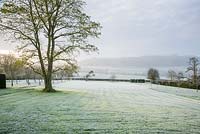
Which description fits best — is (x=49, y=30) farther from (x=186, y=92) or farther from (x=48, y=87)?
(x=186, y=92)

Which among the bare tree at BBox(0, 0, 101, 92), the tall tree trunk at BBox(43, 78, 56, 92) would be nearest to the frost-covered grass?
the bare tree at BBox(0, 0, 101, 92)

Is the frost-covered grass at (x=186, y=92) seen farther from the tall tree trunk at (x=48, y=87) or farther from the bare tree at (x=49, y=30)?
the tall tree trunk at (x=48, y=87)

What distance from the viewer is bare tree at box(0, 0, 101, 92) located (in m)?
29.0

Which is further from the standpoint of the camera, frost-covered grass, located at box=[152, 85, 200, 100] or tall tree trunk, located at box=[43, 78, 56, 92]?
tall tree trunk, located at box=[43, 78, 56, 92]

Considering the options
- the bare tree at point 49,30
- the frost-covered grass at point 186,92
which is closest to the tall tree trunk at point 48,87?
the bare tree at point 49,30

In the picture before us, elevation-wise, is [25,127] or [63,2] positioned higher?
[63,2]

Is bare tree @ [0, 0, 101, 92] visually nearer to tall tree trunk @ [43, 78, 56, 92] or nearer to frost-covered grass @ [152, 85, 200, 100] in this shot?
tall tree trunk @ [43, 78, 56, 92]

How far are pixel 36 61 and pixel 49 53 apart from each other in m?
1.71

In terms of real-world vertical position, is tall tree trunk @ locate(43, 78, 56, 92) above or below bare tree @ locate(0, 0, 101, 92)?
below

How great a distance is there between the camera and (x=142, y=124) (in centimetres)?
891

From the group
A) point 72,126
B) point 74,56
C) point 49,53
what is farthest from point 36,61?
point 72,126

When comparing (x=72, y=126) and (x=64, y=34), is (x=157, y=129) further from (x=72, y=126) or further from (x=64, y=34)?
(x=64, y=34)

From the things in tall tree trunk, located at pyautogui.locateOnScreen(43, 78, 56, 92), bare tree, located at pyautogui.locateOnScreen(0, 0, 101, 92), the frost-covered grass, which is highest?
bare tree, located at pyautogui.locateOnScreen(0, 0, 101, 92)

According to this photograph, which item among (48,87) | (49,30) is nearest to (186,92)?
(48,87)
